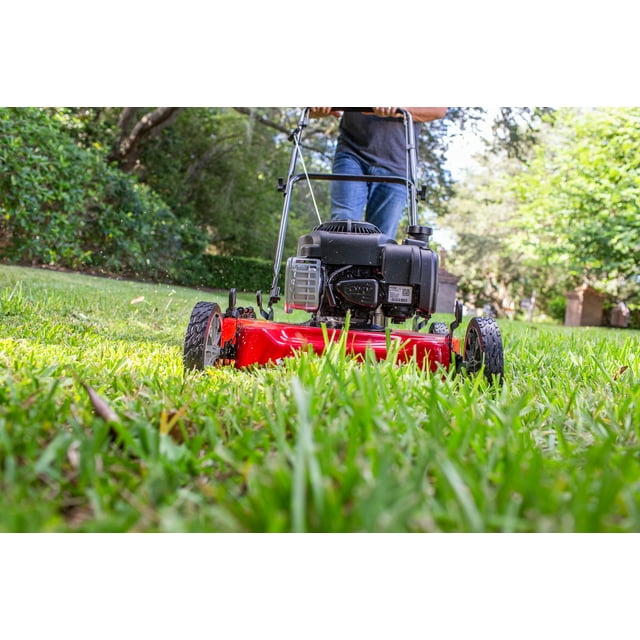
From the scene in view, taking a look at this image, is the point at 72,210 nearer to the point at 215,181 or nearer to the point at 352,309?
the point at 352,309

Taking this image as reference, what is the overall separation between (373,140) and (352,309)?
841 millimetres

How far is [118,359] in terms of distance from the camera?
1.25m

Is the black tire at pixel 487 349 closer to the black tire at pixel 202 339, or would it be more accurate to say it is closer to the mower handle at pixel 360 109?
the black tire at pixel 202 339

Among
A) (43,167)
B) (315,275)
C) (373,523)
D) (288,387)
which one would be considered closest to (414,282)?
(315,275)

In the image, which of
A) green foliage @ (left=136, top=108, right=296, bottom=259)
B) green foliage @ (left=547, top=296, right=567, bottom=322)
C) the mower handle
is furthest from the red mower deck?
green foliage @ (left=547, top=296, right=567, bottom=322)

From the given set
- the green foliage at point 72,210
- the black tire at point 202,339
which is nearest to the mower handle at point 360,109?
the black tire at point 202,339

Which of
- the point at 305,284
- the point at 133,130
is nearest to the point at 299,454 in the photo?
the point at 305,284

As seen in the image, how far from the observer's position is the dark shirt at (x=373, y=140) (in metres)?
2.39

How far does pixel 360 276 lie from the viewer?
6.06ft

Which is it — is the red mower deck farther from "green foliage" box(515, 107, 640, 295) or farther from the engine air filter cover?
"green foliage" box(515, 107, 640, 295)

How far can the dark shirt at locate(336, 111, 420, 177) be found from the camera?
2395 mm

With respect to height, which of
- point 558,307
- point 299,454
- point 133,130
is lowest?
point 558,307

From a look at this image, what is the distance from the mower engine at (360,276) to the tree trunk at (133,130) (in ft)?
12.0

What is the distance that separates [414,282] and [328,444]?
3.99 feet
